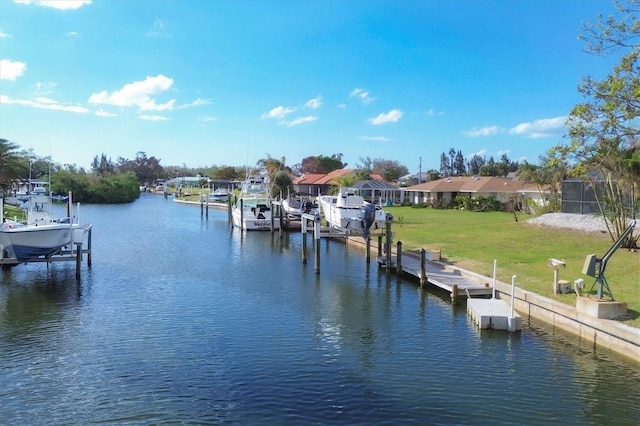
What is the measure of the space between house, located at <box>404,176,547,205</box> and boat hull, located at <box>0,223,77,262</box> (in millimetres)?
46461

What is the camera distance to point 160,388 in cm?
1230

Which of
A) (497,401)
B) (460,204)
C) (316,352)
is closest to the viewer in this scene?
(497,401)

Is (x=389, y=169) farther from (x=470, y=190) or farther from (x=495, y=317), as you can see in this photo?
(x=495, y=317)

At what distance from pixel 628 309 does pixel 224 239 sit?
3315 cm

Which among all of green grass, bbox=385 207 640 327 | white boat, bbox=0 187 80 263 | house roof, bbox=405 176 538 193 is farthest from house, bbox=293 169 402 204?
white boat, bbox=0 187 80 263

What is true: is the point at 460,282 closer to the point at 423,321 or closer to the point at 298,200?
the point at 423,321

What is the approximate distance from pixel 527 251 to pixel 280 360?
685 inches

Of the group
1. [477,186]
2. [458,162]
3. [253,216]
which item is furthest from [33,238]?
[458,162]

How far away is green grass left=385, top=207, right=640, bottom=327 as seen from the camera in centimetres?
1928

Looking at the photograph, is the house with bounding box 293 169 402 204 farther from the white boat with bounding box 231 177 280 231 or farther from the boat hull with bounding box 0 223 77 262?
Answer: the boat hull with bounding box 0 223 77 262

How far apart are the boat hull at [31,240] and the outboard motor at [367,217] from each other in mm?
14768

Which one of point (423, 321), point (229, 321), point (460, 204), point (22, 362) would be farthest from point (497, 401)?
point (460, 204)

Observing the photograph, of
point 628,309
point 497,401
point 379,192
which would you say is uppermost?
point 379,192

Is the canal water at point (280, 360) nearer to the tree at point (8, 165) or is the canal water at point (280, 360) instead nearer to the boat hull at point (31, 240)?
the boat hull at point (31, 240)
